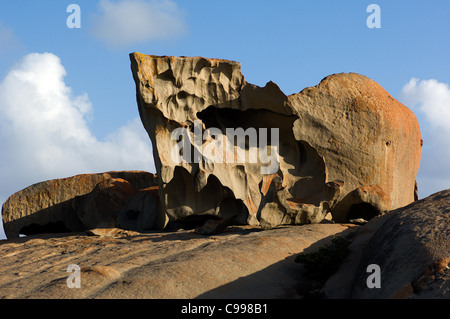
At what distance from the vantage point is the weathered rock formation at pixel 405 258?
9797 mm

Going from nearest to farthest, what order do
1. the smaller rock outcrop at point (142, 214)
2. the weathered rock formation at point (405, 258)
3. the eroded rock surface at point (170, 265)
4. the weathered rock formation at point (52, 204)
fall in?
the weathered rock formation at point (405, 258)
the eroded rock surface at point (170, 265)
the smaller rock outcrop at point (142, 214)
the weathered rock formation at point (52, 204)

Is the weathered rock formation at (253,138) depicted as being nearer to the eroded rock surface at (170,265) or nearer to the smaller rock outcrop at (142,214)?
the smaller rock outcrop at (142,214)

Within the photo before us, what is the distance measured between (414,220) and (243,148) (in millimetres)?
8956

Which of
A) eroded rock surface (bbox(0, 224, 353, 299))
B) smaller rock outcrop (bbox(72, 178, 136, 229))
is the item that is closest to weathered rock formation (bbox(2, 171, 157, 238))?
smaller rock outcrop (bbox(72, 178, 136, 229))

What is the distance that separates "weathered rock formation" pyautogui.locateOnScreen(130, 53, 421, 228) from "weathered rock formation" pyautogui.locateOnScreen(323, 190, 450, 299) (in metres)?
5.37

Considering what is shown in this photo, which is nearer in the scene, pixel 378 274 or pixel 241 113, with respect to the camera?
pixel 378 274

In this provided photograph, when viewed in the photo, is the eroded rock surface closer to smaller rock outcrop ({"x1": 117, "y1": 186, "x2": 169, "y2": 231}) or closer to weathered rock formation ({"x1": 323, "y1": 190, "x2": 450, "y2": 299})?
weathered rock formation ({"x1": 323, "y1": 190, "x2": 450, "y2": 299})

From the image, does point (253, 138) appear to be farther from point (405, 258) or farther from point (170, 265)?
point (405, 258)

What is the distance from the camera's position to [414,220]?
41.5 feet

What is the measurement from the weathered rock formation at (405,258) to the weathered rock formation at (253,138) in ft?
17.6

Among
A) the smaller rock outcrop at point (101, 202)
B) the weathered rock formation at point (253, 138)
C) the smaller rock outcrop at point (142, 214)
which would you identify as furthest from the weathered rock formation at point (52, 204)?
the weathered rock formation at point (253, 138)
